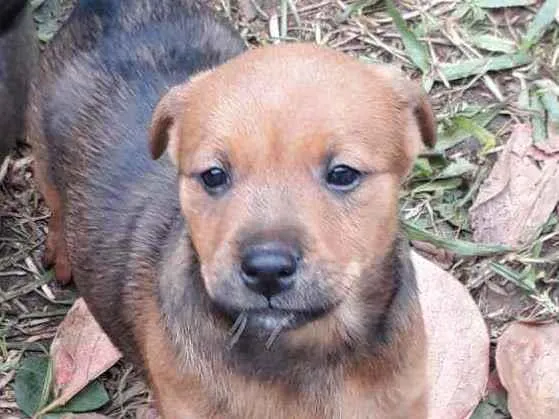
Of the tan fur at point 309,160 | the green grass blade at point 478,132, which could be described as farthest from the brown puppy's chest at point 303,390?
the green grass blade at point 478,132

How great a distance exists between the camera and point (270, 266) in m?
2.85

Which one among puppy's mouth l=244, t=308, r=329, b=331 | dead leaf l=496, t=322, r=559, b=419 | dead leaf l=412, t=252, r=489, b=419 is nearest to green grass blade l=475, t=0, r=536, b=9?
dead leaf l=412, t=252, r=489, b=419

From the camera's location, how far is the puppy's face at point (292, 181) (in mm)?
2928

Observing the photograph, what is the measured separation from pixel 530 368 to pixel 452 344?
257 millimetres

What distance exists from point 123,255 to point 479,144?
1.56 meters

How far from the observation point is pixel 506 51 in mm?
5109

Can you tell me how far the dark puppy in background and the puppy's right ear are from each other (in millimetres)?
1546

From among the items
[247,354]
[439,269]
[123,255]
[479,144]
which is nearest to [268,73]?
[247,354]

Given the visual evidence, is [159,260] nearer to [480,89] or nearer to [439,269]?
[439,269]

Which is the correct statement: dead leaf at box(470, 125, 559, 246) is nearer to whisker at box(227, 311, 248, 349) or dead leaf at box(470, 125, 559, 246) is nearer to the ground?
the ground

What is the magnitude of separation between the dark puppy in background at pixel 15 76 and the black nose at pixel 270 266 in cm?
221

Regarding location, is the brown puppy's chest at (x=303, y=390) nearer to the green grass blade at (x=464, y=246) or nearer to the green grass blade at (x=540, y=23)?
the green grass blade at (x=464, y=246)

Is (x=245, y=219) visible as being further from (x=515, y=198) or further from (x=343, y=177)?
(x=515, y=198)

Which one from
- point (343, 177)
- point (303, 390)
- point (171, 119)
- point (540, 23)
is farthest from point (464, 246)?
point (343, 177)
